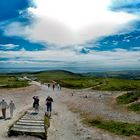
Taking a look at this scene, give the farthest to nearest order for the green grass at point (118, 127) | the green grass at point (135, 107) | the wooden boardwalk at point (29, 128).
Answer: the green grass at point (135, 107), the green grass at point (118, 127), the wooden boardwalk at point (29, 128)

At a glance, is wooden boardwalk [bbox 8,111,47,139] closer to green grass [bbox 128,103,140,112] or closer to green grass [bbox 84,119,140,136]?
green grass [bbox 84,119,140,136]

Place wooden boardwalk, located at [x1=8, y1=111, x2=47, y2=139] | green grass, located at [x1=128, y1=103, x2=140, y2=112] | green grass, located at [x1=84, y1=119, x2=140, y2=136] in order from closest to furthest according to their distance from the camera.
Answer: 1. wooden boardwalk, located at [x1=8, y1=111, x2=47, y2=139]
2. green grass, located at [x1=84, y1=119, x2=140, y2=136]
3. green grass, located at [x1=128, y1=103, x2=140, y2=112]

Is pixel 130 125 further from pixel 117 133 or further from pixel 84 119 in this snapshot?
pixel 84 119

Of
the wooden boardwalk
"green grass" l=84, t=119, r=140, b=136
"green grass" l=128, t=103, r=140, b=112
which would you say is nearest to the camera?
the wooden boardwalk

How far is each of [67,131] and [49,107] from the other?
12463 mm

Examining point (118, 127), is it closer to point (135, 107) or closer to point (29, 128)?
point (29, 128)

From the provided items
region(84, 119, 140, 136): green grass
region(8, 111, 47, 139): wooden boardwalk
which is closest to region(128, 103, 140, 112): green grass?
region(84, 119, 140, 136): green grass

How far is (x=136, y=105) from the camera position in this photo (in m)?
52.9

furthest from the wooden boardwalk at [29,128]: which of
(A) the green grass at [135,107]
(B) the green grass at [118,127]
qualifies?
(A) the green grass at [135,107]

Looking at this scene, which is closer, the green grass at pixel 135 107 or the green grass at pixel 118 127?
the green grass at pixel 118 127

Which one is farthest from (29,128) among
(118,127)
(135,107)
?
(135,107)

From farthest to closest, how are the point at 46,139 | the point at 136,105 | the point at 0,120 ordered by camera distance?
the point at 136,105 → the point at 0,120 → the point at 46,139

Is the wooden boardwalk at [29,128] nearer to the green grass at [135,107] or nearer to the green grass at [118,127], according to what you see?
the green grass at [118,127]

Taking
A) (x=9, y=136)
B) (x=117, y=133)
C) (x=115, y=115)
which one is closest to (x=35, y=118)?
(x=9, y=136)
